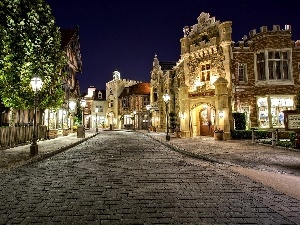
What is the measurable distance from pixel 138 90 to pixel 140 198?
54.2 m

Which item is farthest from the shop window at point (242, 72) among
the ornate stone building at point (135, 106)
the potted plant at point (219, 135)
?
the ornate stone building at point (135, 106)

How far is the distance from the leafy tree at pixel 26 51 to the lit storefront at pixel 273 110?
59.6 feet

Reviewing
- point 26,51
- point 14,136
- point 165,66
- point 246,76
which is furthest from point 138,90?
point 14,136

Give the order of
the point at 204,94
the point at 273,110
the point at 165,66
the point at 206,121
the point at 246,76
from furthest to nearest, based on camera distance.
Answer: the point at 165,66, the point at 206,121, the point at 204,94, the point at 246,76, the point at 273,110

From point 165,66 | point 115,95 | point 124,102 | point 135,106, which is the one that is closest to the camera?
point 165,66

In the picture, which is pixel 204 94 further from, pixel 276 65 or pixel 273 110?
pixel 276 65

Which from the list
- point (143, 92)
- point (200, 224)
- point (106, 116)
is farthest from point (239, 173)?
point (106, 116)

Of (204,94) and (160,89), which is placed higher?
(160,89)

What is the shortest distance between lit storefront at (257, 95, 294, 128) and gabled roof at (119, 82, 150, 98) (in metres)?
36.9

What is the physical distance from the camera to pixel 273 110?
22922 mm

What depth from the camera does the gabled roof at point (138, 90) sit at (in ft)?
191

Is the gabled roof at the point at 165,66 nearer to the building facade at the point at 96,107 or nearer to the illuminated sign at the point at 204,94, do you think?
the illuminated sign at the point at 204,94

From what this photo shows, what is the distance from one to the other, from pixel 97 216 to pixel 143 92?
54.1 metres

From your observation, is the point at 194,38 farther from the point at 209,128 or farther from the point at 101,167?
the point at 101,167
